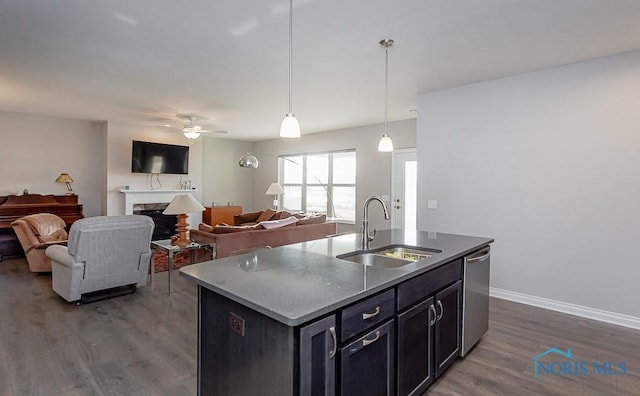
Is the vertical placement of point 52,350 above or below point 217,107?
below

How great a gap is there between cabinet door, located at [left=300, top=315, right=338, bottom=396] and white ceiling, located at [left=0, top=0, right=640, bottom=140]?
7.20 feet

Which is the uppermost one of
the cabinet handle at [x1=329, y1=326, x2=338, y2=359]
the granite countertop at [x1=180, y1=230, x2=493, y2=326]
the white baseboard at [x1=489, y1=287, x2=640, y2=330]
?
the granite countertop at [x1=180, y1=230, x2=493, y2=326]

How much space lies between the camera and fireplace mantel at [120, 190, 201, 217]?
691cm

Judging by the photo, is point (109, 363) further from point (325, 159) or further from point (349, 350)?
point (325, 159)

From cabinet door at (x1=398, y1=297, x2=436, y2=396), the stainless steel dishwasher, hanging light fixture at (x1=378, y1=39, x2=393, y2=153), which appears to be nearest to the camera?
cabinet door at (x1=398, y1=297, x2=436, y2=396)

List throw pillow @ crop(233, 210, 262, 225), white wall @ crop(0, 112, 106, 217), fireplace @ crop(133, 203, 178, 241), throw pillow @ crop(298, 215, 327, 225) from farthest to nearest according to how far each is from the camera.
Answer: fireplace @ crop(133, 203, 178, 241)
throw pillow @ crop(233, 210, 262, 225)
white wall @ crop(0, 112, 106, 217)
throw pillow @ crop(298, 215, 327, 225)

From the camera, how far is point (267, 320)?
131cm

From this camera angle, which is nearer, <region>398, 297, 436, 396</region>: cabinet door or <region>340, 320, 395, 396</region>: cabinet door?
<region>340, 320, 395, 396</region>: cabinet door

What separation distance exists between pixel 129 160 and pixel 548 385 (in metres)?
7.71

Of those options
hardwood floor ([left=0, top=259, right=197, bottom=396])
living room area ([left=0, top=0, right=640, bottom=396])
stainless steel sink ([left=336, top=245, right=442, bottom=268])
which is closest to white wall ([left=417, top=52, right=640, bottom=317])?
living room area ([left=0, top=0, right=640, bottom=396])

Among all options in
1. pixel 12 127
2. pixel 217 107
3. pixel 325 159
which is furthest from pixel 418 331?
pixel 12 127

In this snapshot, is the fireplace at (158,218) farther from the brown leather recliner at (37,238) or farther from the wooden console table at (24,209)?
the brown leather recliner at (37,238)

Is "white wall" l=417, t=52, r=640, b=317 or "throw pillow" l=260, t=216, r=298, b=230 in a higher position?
"white wall" l=417, t=52, r=640, b=317

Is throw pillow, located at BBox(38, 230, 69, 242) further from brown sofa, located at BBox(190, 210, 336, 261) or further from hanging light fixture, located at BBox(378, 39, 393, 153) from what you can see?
hanging light fixture, located at BBox(378, 39, 393, 153)
